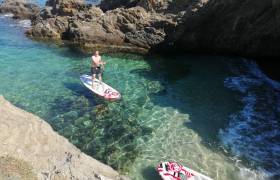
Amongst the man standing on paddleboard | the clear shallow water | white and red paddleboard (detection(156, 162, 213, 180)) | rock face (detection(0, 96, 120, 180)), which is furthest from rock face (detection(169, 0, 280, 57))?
rock face (detection(0, 96, 120, 180))

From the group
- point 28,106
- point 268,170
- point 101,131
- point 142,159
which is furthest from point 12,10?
point 268,170

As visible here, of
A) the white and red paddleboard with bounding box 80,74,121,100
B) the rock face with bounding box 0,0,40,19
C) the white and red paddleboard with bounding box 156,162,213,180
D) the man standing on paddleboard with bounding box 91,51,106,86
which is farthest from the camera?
the rock face with bounding box 0,0,40,19

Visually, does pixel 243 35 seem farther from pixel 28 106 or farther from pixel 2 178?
pixel 2 178

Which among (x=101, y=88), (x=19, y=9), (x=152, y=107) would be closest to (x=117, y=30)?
(x=101, y=88)

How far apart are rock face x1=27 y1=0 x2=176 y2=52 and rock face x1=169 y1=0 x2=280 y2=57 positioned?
6.00 feet

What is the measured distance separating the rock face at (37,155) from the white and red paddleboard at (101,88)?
6.52 metres

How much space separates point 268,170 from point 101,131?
318 inches

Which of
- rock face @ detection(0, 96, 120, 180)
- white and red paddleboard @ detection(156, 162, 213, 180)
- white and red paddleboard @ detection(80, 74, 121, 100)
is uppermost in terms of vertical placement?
rock face @ detection(0, 96, 120, 180)

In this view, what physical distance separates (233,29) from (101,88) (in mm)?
11846

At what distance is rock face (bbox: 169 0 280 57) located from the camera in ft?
86.5

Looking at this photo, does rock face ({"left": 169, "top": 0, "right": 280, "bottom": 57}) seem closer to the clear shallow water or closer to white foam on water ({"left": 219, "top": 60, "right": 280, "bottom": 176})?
the clear shallow water

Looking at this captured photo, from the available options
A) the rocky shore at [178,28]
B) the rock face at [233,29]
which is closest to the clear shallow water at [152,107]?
the rock face at [233,29]

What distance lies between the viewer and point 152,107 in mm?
21438

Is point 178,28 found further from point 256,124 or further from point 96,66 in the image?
point 256,124
